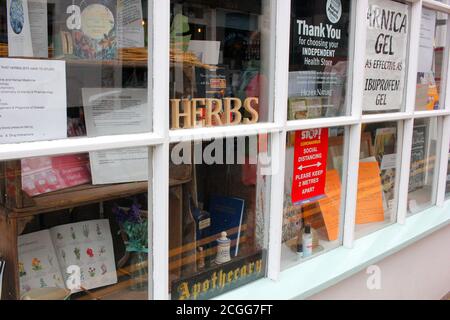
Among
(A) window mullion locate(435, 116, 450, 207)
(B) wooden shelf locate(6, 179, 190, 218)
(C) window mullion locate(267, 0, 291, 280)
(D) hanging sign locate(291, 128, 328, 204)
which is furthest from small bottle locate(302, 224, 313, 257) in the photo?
(A) window mullion locate(435, 116, 450, 207)

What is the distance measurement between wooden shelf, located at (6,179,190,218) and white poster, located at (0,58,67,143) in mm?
353

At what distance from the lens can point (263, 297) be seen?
190cm

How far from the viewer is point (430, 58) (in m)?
3.04

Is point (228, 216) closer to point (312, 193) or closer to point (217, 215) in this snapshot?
point (217, 215)

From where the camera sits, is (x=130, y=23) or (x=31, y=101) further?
(x=130, y=23)

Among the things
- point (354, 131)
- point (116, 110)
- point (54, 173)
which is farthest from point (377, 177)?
point (54, 173)

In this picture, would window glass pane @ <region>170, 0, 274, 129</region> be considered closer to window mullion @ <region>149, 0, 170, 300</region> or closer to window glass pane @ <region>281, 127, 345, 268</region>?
window mullion @ <region>149, 0, 170, 300</region>

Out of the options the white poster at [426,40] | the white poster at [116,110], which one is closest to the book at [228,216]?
the white poster at [116,110]

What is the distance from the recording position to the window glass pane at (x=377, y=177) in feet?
8.62

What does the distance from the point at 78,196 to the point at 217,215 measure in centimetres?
61

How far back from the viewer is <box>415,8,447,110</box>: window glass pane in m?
2.92
